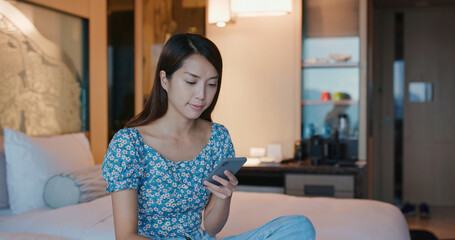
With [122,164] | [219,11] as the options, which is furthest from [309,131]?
[122,164]

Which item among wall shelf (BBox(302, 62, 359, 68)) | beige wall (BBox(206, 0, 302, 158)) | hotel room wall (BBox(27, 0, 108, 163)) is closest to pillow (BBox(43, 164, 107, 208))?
hotel room wall (BBox(27, 0, 108, 163))

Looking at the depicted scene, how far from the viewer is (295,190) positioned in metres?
3.63

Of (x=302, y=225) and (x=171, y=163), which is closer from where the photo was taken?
(x=302, y=225)

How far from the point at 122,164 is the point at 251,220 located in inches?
40.0

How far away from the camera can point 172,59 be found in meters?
1.71

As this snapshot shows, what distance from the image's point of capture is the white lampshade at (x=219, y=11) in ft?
12.7

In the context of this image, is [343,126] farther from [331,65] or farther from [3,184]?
[3,184]

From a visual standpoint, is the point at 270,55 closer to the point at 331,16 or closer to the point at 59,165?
the point at 331,16

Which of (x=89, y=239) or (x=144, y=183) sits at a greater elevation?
(x=144, y=183)

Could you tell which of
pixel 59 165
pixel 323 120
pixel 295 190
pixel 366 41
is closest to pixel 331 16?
pixel 366 41

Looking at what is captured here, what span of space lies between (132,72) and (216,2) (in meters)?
0.90

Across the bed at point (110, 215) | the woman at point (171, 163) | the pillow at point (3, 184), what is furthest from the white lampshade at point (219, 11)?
the woman at point (171, 163)

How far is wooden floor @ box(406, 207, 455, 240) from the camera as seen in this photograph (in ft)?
14.7

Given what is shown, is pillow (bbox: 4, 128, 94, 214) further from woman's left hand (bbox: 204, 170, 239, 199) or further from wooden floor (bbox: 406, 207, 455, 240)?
wooden floor (bbox: 406, 207, 455, 240)
